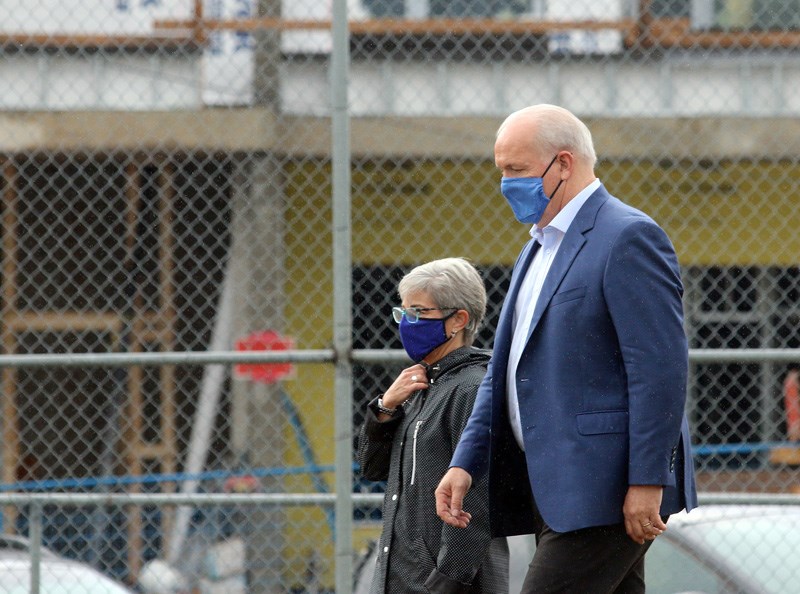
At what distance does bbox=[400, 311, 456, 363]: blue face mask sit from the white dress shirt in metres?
0.43

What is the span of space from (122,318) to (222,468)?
157 centimetres

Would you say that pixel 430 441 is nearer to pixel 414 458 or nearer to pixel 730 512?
pixel 414 458

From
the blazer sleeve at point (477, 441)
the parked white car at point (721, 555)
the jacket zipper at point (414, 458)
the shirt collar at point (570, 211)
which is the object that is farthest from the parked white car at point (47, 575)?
the shirt collar at point (570, 211)

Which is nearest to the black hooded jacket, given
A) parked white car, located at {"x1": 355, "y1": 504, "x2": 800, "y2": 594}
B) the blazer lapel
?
the blazer lapel

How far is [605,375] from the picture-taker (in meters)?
3.21

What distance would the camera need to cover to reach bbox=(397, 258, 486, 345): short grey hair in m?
3.98

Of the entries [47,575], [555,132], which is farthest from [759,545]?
[47,575]

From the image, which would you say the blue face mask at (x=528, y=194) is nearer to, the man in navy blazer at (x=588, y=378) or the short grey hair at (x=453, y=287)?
the man in navy blazer at (x=588, y=378)

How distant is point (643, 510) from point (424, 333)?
110cm

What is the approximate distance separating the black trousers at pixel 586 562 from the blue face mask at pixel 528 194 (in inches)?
32.9

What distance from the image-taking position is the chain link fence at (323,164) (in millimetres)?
7586

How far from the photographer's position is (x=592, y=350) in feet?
10.6

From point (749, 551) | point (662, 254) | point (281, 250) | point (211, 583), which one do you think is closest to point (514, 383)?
point (662, 254)

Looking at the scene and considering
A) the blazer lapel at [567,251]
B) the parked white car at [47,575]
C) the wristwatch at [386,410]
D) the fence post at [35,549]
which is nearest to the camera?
the blazer lapel at [567,251]
